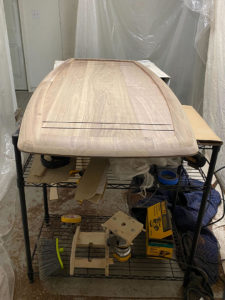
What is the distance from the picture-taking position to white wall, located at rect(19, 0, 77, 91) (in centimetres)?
322

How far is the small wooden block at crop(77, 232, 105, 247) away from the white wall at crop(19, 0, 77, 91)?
247 centimetres

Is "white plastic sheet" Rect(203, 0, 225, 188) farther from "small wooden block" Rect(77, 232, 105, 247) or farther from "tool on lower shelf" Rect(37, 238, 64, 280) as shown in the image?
"tool on lower shelf" Rect(37, 238, 64, 280)

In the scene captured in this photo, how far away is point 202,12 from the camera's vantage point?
2.14m

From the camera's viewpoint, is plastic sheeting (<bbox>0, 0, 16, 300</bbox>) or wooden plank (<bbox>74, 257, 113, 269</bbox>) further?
plastic sheeting (<bbox>0, 0, 16, 300</bbox>)

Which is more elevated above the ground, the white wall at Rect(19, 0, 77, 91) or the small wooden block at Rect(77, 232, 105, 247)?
the white wall at Rect(19, 0, 77, 91)

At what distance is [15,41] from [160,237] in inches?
134

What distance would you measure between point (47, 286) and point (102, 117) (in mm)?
904

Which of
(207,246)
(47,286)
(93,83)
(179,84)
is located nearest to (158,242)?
(207,246)

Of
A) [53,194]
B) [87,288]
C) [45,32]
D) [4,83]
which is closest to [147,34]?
[4,83]

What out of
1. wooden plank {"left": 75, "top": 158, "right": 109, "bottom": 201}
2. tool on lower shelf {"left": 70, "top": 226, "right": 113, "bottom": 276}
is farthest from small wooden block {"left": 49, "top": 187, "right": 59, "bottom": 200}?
wooden plank {"left": 75, "top": 158, "right": 109, "bottom": 201}

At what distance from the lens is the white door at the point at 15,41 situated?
3455 mm

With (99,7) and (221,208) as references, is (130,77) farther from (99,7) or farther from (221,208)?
(99,7)

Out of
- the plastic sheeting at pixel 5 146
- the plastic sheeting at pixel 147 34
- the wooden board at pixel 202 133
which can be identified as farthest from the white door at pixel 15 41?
the wooden board at pixel 202 133

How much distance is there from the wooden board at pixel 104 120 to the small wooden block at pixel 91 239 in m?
0.71
